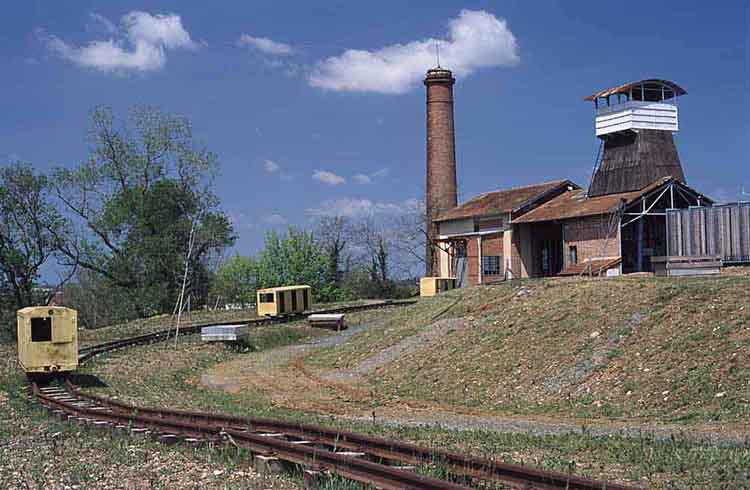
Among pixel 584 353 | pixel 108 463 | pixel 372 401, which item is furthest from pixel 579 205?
pixel 108 463

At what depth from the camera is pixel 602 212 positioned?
40.8m

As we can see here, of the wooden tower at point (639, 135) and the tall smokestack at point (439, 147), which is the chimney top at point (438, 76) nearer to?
the tall smokestack at point (439, 147)

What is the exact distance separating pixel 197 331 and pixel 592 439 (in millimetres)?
31957

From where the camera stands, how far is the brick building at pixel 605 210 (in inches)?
1622

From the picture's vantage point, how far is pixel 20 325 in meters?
25.1

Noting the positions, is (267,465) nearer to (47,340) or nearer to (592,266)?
(47,340)

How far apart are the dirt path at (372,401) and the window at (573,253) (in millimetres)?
12359

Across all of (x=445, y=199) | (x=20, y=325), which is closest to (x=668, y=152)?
(x=445, y=199)

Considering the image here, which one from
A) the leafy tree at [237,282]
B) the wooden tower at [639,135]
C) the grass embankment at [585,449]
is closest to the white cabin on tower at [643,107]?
the wooden tower at [639,135]

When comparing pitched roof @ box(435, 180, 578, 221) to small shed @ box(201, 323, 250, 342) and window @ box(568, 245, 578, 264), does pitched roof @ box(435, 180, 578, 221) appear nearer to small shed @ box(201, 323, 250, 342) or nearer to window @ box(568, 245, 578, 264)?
window @ box(568, 245, 578, 264)

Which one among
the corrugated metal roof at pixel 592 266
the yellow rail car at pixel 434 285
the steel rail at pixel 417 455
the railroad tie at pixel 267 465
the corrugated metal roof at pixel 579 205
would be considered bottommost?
the railroad tie at pixel 267 465

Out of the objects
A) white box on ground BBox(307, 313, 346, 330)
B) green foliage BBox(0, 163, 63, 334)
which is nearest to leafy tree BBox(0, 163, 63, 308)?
green foliage BBox(0, 163, 63, 334)

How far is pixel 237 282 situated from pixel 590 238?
46.7 meters

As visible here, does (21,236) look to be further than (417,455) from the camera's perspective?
Yes
